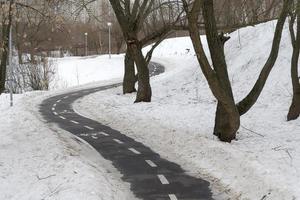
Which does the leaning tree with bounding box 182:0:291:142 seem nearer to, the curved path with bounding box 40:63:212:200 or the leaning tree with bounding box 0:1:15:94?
the curved path with bounding box 40:63:212:200

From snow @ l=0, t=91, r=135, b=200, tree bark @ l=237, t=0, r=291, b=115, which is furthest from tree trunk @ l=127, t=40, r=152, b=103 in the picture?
tree bark @ l=237, t=0, r=291, b=115

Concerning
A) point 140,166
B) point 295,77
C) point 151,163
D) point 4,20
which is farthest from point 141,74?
point 140,166

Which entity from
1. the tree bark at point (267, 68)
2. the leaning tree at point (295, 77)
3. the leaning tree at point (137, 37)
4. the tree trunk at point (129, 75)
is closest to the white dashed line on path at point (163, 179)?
the tree bark at point (267, 68)

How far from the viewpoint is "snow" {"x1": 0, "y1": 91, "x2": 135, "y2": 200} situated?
9.56m

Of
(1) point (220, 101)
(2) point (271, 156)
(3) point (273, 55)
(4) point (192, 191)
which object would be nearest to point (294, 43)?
(3) point (273, 55)

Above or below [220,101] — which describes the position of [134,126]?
below

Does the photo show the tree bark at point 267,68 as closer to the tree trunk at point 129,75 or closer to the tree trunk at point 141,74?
the tree trunk at point 141,74

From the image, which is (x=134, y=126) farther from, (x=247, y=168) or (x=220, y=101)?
(x=247, y=168)

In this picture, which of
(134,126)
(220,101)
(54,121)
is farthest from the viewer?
(54,121)

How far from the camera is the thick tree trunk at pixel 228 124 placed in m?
14.1

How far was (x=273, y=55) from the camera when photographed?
14602 mm

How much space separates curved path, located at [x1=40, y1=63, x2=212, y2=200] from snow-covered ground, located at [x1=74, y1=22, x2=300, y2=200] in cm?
41

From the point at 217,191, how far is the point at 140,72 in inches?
594

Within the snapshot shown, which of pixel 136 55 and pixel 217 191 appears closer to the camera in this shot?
pixel 217 191
